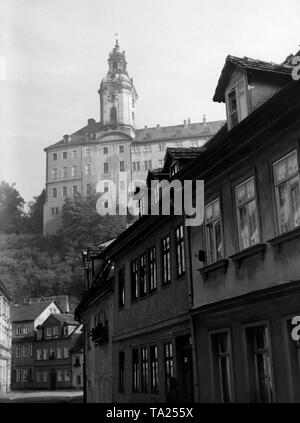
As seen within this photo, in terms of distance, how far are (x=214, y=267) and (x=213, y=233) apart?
2.62 ft

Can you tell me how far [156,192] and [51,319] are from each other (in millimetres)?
54268

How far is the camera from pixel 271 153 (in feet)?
31.2

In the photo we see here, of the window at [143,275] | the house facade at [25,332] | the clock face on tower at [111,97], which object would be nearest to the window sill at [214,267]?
the window at [143,275]

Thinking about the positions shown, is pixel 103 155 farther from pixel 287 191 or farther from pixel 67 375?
pixel 287 191

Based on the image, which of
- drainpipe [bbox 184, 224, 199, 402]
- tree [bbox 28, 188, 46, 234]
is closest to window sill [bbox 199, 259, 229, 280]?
drainpipe [bbox 184, 224, 199, 402]

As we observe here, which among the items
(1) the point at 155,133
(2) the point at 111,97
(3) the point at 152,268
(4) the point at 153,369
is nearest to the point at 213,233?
(3) the point at 152,268

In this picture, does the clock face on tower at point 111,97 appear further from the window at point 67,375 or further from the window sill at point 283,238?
the window sill at point 283,238

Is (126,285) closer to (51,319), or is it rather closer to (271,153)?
(271,153)

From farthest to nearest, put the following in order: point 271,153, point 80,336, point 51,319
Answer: point 51,319
point 80,336
point 271,153

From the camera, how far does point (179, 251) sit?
13.7 m

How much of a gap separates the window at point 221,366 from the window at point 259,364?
800 millimetres

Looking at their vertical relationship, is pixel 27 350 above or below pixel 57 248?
below

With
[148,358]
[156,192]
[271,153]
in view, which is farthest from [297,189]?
[148,358]

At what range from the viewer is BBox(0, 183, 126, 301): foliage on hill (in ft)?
199
